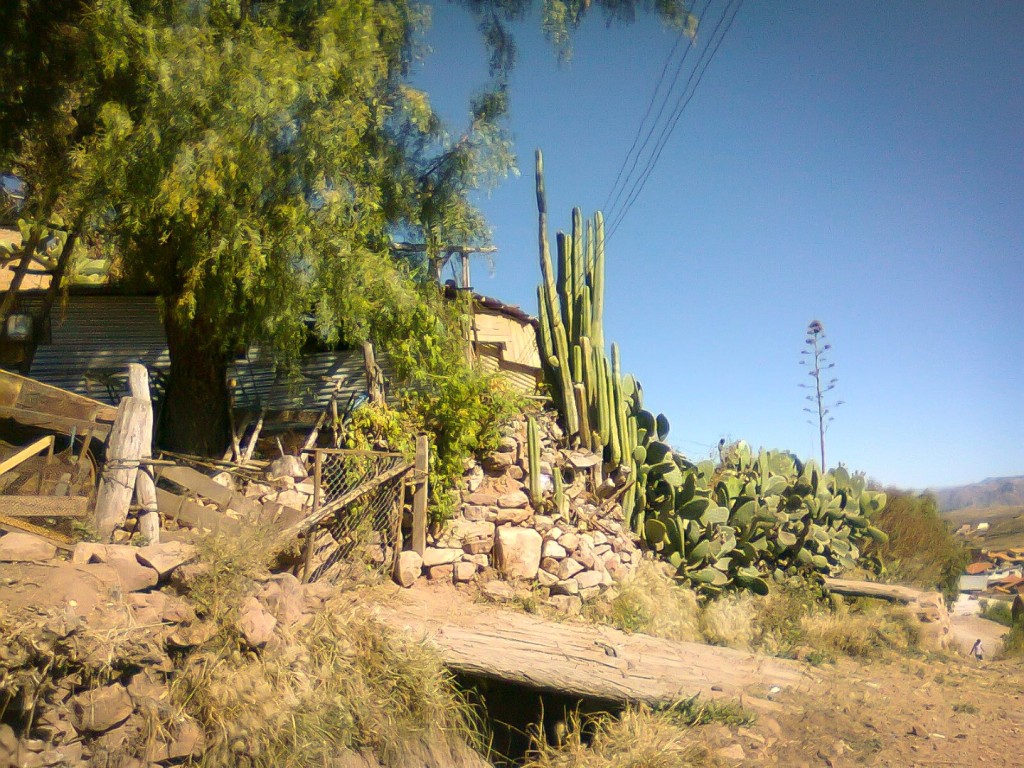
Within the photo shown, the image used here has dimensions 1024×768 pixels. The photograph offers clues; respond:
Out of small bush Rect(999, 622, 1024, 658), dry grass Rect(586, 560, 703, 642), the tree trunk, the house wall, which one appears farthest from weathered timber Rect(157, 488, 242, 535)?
small bush Rect(999, 622, 1024, 658)

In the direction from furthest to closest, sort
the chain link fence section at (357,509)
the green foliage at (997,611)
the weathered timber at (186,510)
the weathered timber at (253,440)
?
the green foliage at (997,611) < the weathered timber at (253,440) < the chain link fence section at (357,509) < the weathered timber at (186,510)

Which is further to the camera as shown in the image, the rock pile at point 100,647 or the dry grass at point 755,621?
the dry grass at point 755,621

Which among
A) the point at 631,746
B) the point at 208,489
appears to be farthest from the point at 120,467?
the point at 631,746

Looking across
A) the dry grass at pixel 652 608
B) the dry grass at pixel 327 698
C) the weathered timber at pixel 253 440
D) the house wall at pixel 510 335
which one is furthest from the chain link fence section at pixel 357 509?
the house wall at pixel 510 335

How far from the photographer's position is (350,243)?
29.2ft

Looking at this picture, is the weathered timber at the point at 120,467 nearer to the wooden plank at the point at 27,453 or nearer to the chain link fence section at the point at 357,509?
the wooden plank at the point at 27,453

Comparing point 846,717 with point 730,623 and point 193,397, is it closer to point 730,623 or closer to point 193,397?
point 730,623

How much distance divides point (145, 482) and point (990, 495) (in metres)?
77.7

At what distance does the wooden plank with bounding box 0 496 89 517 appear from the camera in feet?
20.1

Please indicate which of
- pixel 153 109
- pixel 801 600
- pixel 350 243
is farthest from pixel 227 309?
pixel 801 600

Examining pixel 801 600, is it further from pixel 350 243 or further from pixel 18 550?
pixel 18 550

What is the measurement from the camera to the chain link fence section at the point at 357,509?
8.84 m

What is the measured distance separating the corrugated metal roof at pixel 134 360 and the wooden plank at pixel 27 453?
12.3ft

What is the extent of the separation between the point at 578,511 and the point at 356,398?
10.7 ft
